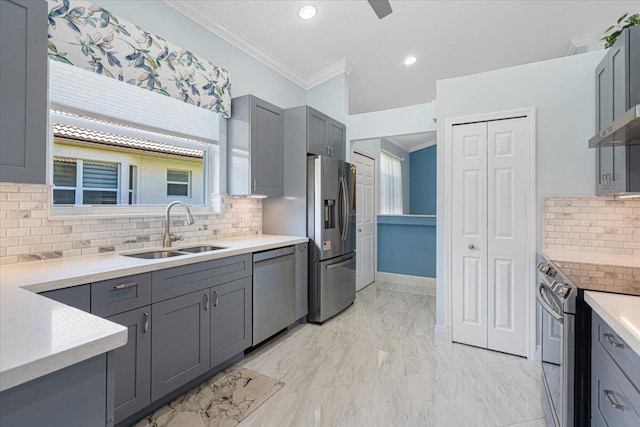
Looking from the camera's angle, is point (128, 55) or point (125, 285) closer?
point (125, 285)

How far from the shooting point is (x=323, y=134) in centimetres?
355

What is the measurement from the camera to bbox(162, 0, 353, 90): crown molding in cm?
269

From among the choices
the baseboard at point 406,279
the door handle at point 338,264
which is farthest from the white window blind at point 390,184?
the door handle at point 338,264

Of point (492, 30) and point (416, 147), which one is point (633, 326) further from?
point (416, 147)

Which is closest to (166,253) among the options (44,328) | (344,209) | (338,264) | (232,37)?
(44,328)

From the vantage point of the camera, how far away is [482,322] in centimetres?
277

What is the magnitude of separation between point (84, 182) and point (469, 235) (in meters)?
3.12

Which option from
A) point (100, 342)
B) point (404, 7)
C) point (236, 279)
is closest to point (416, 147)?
point (404, 7)

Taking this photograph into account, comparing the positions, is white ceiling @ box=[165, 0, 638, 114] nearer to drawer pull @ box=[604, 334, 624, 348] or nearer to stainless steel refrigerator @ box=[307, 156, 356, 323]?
stainless steel refrigerator @ box=[307, 156, 356, 323]

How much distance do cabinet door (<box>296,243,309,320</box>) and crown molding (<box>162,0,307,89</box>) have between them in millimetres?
2171

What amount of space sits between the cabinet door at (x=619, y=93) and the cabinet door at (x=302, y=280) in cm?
250

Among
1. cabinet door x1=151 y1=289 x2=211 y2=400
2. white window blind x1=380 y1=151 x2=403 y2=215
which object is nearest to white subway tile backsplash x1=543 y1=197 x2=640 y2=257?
cabinet door x1=151 y1=289 x2=211 y2=400

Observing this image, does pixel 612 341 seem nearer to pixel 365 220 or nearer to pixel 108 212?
pixel 108 212

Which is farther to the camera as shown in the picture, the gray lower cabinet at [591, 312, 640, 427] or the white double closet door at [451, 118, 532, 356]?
the white double closet door at [451, 118, 532, 356]
